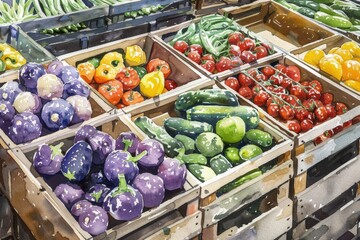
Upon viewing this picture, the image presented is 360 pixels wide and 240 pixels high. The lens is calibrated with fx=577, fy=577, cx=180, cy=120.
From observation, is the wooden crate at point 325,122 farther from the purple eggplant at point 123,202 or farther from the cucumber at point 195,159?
the purple eggplant at point 123,202

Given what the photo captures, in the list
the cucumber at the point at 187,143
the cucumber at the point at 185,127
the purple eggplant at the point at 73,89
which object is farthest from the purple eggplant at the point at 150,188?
the purple eggplant at the point at 73,89

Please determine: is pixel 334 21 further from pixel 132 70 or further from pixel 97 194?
pixel 97 194

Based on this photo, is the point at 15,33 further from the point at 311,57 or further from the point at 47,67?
the point at 311,57

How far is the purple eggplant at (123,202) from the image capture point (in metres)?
2.47

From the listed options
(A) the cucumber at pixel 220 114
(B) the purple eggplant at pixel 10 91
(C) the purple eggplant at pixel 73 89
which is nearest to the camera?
(B) the purple eggplant at pixel 10 91

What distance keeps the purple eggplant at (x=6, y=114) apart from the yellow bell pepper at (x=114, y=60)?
921mm

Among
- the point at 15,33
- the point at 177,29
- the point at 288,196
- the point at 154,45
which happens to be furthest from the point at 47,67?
the point at 288,196

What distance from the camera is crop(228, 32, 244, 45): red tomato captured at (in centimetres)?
417

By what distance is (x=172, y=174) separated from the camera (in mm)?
2701

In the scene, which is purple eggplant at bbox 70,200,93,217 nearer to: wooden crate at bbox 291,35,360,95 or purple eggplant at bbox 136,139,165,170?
purple eggplant at bbox 136,139,165,170

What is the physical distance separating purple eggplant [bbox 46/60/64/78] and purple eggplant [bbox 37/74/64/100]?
0.59 feet

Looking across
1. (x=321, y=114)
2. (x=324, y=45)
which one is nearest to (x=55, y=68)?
(x=321, y=114)

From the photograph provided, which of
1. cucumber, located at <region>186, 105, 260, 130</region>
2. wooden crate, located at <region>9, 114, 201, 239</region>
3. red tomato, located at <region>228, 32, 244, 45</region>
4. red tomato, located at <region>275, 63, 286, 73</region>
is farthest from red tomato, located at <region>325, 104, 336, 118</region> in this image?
wooden crate, located at <region>9, 114, 201, 239</region>

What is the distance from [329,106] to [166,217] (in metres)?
1.41
